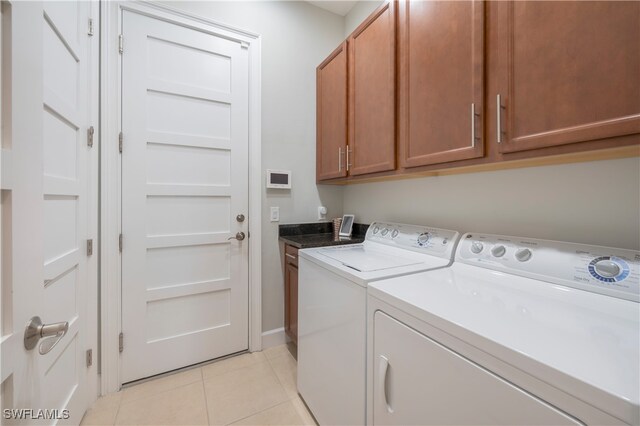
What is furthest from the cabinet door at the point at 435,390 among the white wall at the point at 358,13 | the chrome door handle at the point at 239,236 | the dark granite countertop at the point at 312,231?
the white wall at the point at 358,13

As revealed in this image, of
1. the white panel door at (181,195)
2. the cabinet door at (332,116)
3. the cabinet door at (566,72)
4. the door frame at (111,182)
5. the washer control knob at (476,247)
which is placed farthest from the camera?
the cabinet door at (332,116)

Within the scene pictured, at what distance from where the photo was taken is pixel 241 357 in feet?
6.47

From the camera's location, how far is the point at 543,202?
1.10 meters

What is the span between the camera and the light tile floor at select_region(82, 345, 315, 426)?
1408 millimetres

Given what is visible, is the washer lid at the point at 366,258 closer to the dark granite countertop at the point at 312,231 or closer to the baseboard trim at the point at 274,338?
the dark granite countertop at the point at 312,231

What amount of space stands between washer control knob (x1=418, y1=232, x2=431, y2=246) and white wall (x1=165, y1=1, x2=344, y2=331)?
103 centimetres

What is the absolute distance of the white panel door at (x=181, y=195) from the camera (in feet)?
5.41

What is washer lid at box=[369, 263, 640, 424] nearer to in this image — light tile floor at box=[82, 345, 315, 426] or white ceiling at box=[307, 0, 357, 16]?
light tile floor at box=[82, 345, 315, 426]

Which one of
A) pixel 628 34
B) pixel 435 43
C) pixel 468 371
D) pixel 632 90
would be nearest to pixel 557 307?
pixel 468 371

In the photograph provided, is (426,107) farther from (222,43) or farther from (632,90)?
(222,43)

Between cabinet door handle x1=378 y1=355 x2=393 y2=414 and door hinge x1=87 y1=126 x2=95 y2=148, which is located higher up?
door hinge x1=87 y1=126 x2=95 y2=148

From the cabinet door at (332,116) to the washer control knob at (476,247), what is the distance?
953 millimetres

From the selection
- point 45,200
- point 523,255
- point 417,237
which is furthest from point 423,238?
point 45,200

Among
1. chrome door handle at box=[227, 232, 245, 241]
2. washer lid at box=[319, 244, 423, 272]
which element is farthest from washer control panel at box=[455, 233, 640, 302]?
chrome door handle at box=[227, 232, 245, 241]
